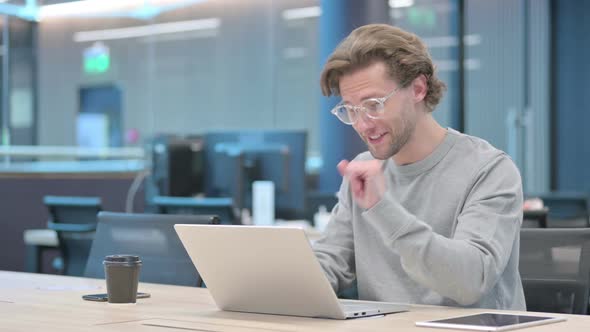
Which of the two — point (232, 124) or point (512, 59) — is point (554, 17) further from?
point (232, 124)

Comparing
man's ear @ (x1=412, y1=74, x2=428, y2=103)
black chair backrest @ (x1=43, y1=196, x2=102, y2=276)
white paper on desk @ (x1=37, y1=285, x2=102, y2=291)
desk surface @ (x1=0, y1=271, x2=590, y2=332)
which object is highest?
man's ear @ (x1=412, y1=74, x2=428, y2=103)

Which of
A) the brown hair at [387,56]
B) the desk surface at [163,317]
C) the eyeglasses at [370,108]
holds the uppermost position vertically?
the brown hair at [387,56]

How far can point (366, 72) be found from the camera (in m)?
2.09

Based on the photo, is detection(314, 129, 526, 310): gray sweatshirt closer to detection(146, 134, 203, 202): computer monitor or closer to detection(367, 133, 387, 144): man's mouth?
detection(367, 133, 387, 144): man's mouth

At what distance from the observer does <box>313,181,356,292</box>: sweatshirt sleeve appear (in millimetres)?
2244

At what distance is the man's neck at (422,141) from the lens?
2.15m

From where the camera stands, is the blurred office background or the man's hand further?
the blurred office background

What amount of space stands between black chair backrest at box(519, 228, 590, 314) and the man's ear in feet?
1.27

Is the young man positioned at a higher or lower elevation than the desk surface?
higher

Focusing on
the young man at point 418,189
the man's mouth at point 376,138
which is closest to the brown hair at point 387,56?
the young man at point 418,189

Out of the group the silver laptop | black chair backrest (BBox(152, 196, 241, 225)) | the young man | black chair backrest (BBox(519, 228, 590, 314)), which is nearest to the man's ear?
the young man

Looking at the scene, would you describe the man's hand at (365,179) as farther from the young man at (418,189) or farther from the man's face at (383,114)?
the man's face at (383,114)

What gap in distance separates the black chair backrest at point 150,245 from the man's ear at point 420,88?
593mm

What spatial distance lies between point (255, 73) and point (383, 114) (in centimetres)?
757
